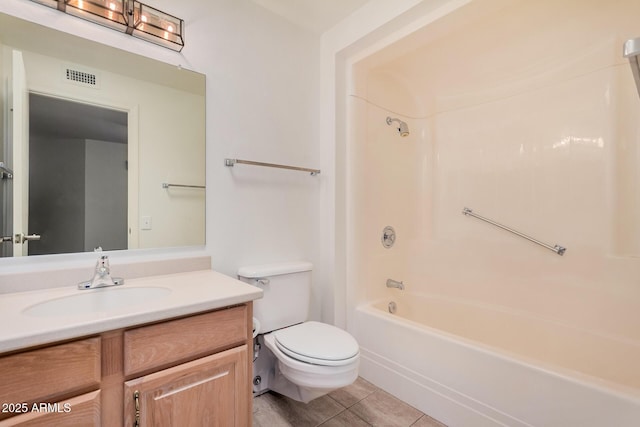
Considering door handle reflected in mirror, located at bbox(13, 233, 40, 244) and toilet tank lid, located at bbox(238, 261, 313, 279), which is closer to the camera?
door handle reflected in mirror, located at bbox(13, 233, 40, 244)

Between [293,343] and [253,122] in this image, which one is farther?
[253,122]

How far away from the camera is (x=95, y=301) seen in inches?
46.2

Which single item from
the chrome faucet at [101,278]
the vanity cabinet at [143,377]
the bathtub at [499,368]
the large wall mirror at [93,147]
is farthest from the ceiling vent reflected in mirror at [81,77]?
the bathtub at [499,368]

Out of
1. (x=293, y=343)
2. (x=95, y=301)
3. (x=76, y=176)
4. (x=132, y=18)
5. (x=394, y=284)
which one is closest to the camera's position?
(x=95, y=301)

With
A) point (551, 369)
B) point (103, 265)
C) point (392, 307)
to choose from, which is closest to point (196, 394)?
point (103, 265)

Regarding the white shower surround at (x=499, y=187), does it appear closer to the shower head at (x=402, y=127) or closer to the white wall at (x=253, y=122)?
the shower head at (x=402, y=127)

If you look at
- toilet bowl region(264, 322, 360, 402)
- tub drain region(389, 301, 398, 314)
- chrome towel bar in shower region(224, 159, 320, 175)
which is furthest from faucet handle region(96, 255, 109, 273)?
tub drain region(389, 301, 398, 314)

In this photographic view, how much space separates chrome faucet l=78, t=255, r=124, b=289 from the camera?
1196 mm

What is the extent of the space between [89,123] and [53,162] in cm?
22

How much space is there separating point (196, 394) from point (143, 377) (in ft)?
0.66

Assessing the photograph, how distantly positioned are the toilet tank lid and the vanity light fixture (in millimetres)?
1205

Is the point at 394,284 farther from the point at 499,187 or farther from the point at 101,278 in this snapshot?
the point at 101,278

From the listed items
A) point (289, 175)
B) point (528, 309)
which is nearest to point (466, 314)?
point (528, 309)

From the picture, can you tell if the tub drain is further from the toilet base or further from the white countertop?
the white countertop
